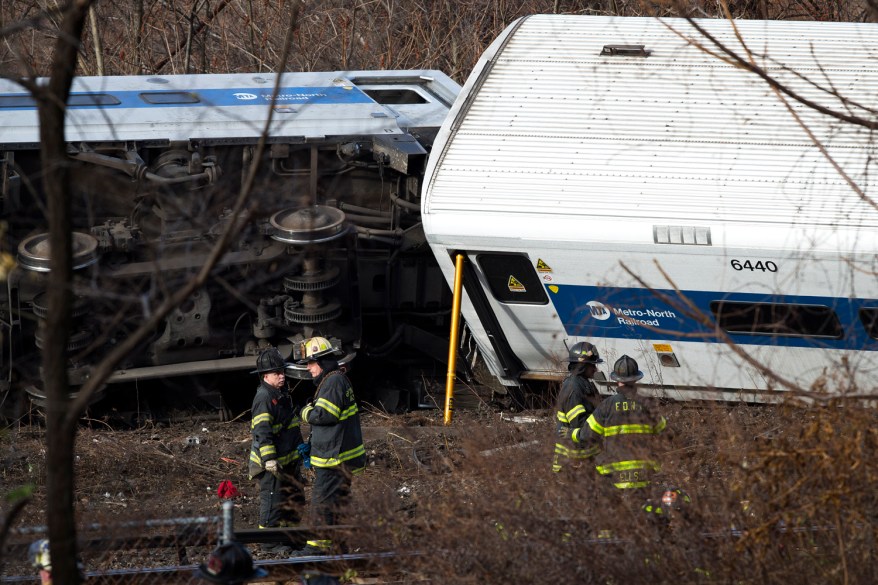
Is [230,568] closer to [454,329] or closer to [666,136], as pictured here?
[454,329]

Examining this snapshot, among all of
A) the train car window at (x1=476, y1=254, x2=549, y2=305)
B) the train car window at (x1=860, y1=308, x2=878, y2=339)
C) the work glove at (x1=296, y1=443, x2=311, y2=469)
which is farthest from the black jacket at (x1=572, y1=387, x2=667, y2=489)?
the train car window at (x1=860, y1=308, x2=878, y2=339)

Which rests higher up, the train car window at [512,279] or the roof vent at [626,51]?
the roof vent at [626,51]

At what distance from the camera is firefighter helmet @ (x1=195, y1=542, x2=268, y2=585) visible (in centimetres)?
489

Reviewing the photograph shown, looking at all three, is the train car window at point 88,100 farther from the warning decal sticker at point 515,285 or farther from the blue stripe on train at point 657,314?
the blue stripe on train at point 657,314

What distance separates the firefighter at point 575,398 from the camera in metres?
6.93

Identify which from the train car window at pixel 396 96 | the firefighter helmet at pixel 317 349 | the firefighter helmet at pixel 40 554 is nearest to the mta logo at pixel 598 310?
the firefighter helmet at pixel 317 349

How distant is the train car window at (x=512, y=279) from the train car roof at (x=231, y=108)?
171 centimetres

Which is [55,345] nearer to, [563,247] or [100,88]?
[563,247]

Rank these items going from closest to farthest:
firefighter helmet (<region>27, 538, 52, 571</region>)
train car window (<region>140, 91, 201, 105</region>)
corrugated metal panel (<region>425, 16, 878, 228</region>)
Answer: firefighter helmet (<region>27, 538, 52, 571</region>), corrugated metal panel (<region>425, 16, 878, 228</region>), train car window (<region>140, 91, 201, 105</region>)

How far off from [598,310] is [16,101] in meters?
4.87

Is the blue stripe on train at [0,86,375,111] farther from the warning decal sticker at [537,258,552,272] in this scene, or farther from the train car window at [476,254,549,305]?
the warning decal sticker at [537,258,552,272]

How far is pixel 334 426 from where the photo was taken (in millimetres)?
7000

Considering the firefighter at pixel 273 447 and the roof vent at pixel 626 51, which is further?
the roof vent at pixel 626 51

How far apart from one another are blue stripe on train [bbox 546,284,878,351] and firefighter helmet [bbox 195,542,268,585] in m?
3.99
